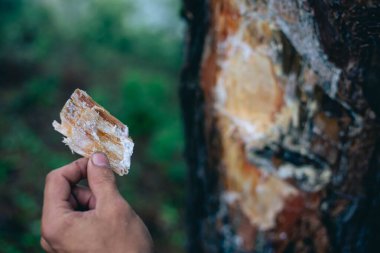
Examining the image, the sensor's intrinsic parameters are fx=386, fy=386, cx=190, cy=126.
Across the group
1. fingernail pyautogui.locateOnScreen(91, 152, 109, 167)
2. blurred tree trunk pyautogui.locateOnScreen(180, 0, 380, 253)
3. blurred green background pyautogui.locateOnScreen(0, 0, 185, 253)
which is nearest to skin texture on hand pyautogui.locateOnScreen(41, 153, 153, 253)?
fingernail pyautogui.locateOnScreen(91, 152, 109, 167)

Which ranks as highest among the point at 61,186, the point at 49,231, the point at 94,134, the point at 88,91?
the point at 88,91

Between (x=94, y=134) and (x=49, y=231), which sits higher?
(x=94, y=134)

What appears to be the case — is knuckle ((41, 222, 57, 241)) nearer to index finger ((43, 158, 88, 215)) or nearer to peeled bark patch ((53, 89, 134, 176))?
index finger ((43, 158, 88, 215))

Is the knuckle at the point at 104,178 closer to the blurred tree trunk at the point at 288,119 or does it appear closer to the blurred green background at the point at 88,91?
the blurred tree trunk at the point at 288,119

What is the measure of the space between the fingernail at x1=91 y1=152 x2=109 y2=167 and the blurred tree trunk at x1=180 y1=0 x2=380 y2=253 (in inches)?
20.5

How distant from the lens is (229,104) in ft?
4.42

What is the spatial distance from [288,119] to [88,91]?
3.01 meters

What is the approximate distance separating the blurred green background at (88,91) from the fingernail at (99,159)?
1624 mm

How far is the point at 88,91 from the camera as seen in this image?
3924 mm

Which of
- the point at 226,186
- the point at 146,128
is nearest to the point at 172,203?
the point at 146,128

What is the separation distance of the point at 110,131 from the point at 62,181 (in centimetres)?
18

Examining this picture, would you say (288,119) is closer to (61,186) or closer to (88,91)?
(61,186)

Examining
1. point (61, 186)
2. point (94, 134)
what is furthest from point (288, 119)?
point (61, 186)

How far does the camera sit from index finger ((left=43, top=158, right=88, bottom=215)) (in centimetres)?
94
